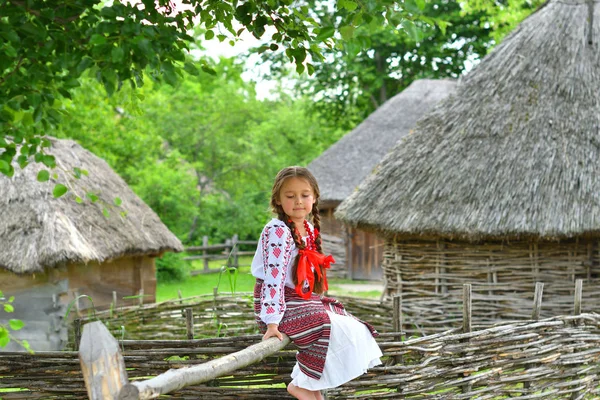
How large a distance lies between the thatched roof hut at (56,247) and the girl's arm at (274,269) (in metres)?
6.02

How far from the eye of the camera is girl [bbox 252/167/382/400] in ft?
13.1

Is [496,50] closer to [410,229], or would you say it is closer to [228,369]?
[410,229]

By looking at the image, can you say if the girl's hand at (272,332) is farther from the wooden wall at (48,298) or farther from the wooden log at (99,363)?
the wooden wall at (48,298)

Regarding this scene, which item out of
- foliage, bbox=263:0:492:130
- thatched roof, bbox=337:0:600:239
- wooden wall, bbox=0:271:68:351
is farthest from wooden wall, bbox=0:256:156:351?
foliage, bbox=263:0:492:130

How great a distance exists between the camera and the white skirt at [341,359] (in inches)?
157

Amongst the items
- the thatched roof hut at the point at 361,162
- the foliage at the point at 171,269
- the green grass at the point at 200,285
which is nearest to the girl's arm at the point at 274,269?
the green grass at the point at 200,285

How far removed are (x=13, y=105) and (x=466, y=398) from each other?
3.46 metres

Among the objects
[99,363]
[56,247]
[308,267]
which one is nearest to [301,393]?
[308,267]

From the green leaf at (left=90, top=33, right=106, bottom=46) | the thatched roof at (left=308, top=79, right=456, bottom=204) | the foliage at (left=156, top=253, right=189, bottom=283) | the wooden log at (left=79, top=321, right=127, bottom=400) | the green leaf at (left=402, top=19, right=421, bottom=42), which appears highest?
the thatched roof at (left=308, top=79, right=456, bottom=204)

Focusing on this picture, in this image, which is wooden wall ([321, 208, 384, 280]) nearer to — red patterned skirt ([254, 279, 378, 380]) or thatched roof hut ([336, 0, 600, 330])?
thatched roof hut ([336, 0, 600, 330])

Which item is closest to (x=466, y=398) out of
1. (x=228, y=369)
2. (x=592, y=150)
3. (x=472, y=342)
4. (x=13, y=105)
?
(x=472, y=342)

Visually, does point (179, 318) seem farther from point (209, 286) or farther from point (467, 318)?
point (209, 286)

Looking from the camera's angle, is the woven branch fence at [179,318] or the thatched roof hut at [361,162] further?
the thatched roof hut at [361,162]

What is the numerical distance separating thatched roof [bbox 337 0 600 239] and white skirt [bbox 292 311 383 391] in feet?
18.2
